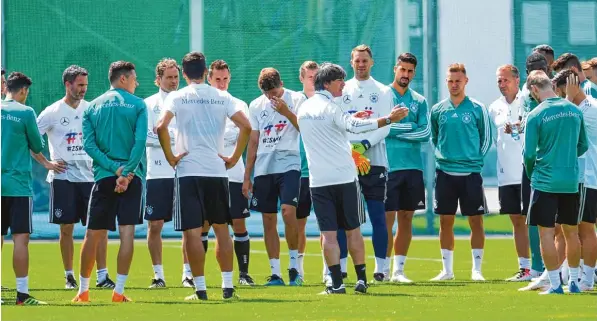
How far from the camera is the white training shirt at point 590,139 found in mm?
11812

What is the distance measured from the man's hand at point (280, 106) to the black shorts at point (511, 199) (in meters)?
3.16

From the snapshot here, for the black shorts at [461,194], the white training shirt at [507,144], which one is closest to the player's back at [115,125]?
the black shorts at [461,194]

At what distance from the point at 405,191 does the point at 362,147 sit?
124 centimetres

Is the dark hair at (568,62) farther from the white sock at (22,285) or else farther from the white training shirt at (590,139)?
the white sock at (22,285)

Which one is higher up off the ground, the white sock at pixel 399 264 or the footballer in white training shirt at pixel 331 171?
the footballer in white training shirt at pixel 331 171

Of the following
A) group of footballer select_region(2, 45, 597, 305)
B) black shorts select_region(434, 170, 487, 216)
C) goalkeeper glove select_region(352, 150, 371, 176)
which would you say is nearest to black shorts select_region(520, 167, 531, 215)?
group of footballer select_region(2, 45, 597, 305)

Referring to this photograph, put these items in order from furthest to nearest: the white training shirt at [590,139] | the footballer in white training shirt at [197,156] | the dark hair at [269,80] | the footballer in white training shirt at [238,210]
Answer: the footballer in white training shirt at [238,210]
the dark hair at [269,80]
the white training shirt at [590,139]
the footballer in white training shirt at [197,156]

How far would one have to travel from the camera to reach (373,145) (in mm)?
13086

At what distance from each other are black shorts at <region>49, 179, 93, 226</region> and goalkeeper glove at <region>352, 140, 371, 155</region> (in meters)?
3.01

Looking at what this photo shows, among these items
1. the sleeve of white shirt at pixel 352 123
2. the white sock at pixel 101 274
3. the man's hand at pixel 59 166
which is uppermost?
the sleeve of white shirt at pixel 352 123

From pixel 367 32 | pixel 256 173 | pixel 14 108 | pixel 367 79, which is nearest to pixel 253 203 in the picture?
pixel 256 173

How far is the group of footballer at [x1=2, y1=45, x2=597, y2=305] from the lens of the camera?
36.8 feet

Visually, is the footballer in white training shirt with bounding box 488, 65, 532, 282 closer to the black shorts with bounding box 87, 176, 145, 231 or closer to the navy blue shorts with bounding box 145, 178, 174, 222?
the navy blue shorts with bounding box 145, 178, 174, 222

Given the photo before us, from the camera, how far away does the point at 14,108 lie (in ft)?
37.4
